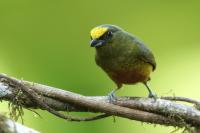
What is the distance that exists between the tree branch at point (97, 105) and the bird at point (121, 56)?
1.67 feet

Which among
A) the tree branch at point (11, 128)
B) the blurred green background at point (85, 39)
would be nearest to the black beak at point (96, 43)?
the tree branch at point (11, 128)

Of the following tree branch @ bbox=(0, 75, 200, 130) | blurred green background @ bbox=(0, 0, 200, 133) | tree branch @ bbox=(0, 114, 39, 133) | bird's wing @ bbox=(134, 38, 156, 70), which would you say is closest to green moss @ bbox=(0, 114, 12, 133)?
tree branch @ bbox=(0, 114, 39, 133)

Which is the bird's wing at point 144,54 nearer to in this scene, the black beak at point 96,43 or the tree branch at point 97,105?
the black beak at point 96,43

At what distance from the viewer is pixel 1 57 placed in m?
4.02

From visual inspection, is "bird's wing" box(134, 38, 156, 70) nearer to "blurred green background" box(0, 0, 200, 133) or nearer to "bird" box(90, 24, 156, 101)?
"bird" box(90, 24, 156, 101)

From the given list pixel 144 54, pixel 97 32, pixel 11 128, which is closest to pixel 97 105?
pixel 11 128

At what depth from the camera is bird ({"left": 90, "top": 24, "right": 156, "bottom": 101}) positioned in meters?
2.71

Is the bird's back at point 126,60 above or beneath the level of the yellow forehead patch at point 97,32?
beneath

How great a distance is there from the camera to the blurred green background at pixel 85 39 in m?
4.03

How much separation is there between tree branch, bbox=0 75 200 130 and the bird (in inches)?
20.0

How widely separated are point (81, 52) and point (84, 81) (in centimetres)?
21

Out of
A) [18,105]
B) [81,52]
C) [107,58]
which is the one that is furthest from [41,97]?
[81,52]

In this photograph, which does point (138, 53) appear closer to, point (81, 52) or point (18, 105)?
point (18, 105)

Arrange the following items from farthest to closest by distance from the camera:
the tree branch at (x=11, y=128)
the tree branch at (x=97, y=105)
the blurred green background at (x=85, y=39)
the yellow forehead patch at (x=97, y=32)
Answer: the blurred green background at (x=85, y=39) → the yellow forehead patch at (x=97, y=32) → the tree branch at (x=97, y=105) → the tree branch at (x=11, y=128)
